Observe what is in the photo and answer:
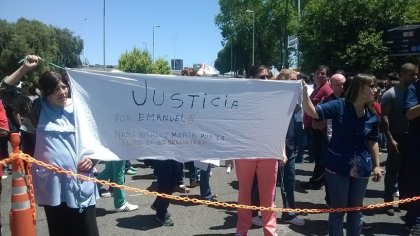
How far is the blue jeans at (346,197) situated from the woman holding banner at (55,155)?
218cm

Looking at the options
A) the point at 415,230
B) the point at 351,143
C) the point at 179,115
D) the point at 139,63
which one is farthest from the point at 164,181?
the point at 139,63

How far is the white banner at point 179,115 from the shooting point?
3.69 meters

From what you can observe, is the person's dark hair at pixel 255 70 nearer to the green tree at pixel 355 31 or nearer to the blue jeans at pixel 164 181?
the blue jeans at pixel 164 181

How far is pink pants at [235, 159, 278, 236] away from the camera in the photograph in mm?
4340

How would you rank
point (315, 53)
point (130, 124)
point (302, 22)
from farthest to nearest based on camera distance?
point (302, 22) → point (315, 53) → point (130, 124)

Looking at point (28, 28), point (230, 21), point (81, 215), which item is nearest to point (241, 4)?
point (230, 21)

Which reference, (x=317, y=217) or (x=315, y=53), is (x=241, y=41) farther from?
(x=317, y=217)

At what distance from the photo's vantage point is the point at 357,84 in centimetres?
393

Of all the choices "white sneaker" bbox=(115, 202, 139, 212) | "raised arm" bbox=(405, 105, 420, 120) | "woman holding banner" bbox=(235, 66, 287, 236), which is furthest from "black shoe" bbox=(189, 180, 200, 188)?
"raised arm" bbox=(405, 105, 420, 120)

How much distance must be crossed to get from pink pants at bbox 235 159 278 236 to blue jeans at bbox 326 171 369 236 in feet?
1.90

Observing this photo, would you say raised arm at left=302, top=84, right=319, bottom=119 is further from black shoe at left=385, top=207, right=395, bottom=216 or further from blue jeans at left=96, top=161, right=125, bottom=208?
blue jeans at left=96, top=161, right=125, bottom=208

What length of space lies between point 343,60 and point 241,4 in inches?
1694

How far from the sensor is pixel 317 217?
5.67 metres

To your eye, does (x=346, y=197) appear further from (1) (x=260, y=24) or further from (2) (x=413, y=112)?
(1) (x=260, y=24)
